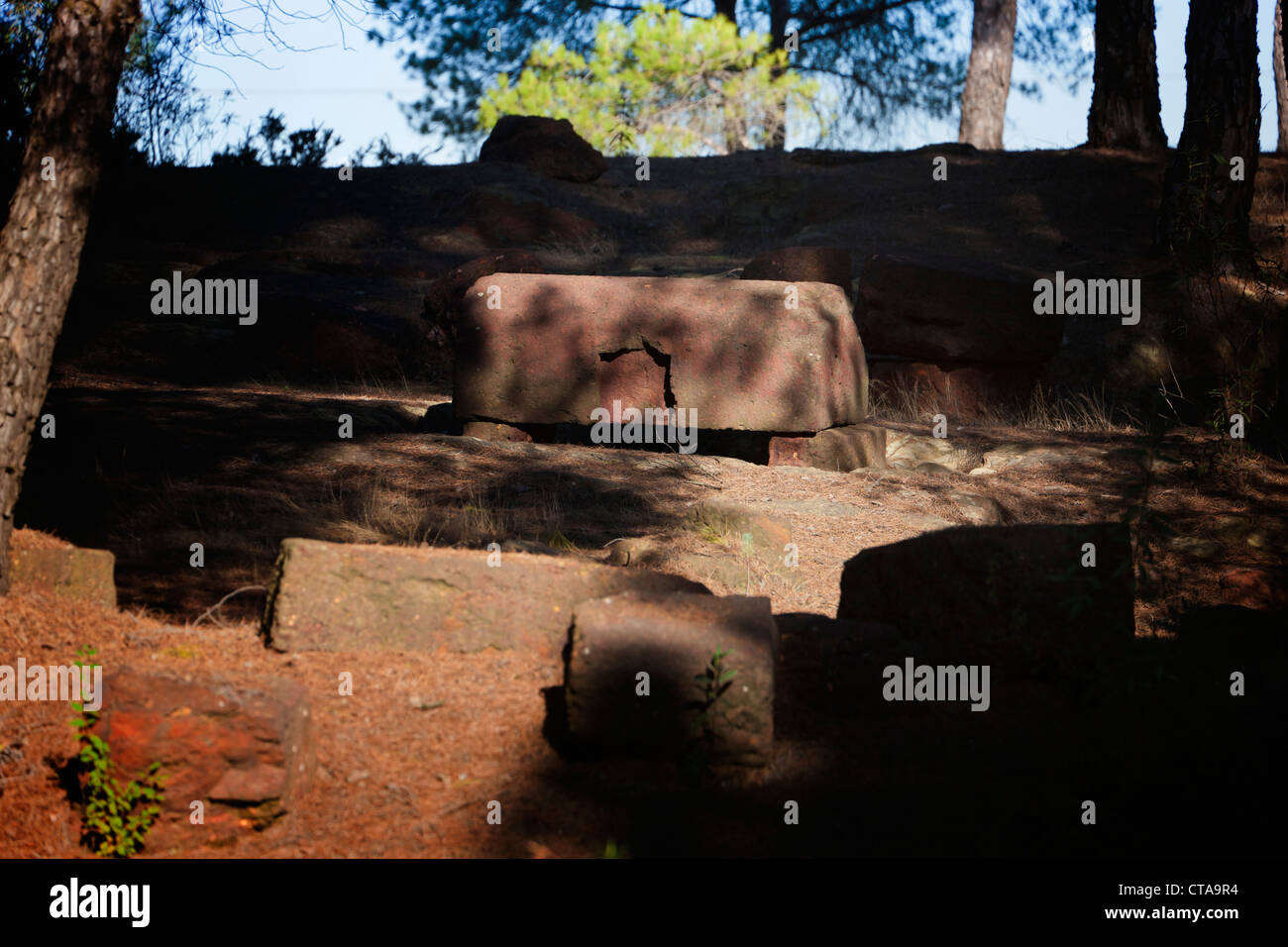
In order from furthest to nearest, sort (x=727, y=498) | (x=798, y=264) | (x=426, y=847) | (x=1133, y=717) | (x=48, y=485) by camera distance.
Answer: (x=798, y=264), (x=727, y=498), (x=48, y=485), (x=1133, y=717), (x=426, y=847)

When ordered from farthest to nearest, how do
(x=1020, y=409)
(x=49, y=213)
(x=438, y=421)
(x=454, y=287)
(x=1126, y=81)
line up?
(x=1126, y=81) → (x=454, y=287) → (x=1020, y=409) → (x=438, y=421) → (x=49, y=213)

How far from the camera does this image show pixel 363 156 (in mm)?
14961

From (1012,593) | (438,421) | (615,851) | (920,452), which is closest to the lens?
(615,851)

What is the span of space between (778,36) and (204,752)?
18.1 metres

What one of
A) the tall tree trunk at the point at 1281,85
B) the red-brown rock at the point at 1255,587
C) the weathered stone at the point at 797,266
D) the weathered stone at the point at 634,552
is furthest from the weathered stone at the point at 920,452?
the tall tree trunk at the point at 1281,85

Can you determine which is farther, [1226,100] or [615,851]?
[1226,100]

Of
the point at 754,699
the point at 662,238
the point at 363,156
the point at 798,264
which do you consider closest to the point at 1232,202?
the point at 798,264

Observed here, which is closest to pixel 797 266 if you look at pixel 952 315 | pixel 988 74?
pixel 952 315

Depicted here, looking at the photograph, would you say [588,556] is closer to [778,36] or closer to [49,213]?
[49,213]

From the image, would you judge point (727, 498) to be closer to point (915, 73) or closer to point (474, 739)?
point (474, 739)

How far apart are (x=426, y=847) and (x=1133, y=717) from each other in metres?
1.88

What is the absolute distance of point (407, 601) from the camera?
3.10m

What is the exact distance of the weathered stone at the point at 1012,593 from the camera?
3.19 m

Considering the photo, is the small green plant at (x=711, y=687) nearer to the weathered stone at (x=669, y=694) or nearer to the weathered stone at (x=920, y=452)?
the weathered stone at (x=669, y=694)
